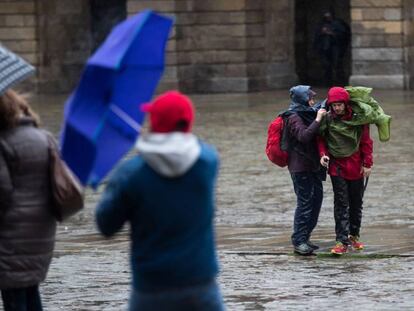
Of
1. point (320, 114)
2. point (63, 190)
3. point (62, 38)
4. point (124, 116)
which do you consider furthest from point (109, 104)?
point (62, 38)

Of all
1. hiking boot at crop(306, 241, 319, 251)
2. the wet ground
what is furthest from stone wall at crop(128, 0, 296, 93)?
hiking boot at crop(306, 241, 319, 251)

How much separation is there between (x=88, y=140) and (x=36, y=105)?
27175 millimetres

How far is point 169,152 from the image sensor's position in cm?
607

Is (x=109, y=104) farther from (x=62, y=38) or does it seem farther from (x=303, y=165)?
(x=62, y=38)

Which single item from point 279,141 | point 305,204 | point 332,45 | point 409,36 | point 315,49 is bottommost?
point 315,49

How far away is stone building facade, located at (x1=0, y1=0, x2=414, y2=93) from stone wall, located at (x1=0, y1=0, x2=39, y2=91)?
24mm

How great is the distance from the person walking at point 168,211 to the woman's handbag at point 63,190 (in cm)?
108

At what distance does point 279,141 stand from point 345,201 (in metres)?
0.72

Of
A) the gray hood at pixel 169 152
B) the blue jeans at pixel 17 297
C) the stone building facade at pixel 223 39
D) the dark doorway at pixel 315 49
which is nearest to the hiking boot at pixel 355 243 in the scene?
the blue jeans at pixel 17 297

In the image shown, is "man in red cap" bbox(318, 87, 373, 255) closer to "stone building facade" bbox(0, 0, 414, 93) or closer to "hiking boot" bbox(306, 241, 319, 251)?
"hiking boot" bbox(306, 241, 319, 251)

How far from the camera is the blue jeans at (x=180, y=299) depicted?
20.1ft

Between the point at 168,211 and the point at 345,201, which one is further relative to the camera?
the point at 345,201

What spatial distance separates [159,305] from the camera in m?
6.14

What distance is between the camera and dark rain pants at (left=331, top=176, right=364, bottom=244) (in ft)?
41.0
